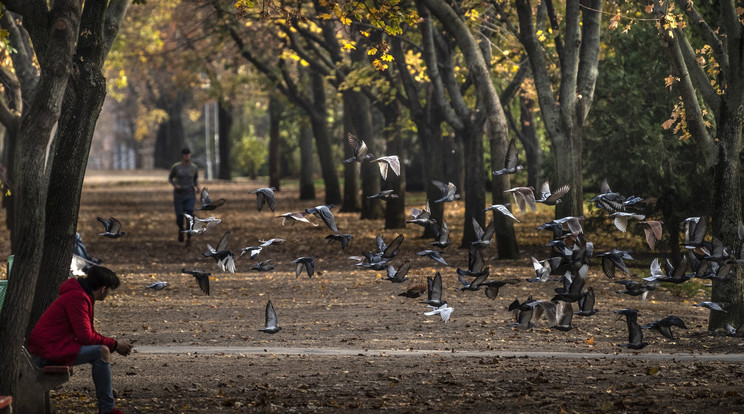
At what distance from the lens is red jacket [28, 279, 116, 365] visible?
771 centimetres

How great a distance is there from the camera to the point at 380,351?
11.6m

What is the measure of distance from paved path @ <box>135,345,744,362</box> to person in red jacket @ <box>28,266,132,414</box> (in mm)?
3516

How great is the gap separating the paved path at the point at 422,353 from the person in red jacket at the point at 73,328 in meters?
3.52

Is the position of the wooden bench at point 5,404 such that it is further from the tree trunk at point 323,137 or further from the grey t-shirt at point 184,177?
the tree trunk at point 323,137

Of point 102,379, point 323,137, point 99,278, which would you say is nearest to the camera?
point 99,278

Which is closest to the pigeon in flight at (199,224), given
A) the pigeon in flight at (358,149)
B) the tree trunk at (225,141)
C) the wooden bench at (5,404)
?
the pigeon in flight at (358,149)

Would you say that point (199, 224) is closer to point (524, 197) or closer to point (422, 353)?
point (422, 353)

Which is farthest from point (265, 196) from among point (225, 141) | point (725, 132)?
point (225, 141)

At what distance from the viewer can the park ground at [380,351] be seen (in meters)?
8.95

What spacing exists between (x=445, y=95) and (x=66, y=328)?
18174mm

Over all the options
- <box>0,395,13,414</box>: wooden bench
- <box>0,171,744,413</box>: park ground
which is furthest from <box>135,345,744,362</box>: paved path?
<box>0,395,13,414</box>: wooden bench

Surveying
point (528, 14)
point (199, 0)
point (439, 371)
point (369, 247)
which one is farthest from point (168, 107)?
point (439, 371)

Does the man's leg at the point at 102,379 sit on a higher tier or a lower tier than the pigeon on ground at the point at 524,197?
lower

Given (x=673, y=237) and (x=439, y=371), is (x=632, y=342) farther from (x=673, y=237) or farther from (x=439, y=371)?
(x=673, y=237)
